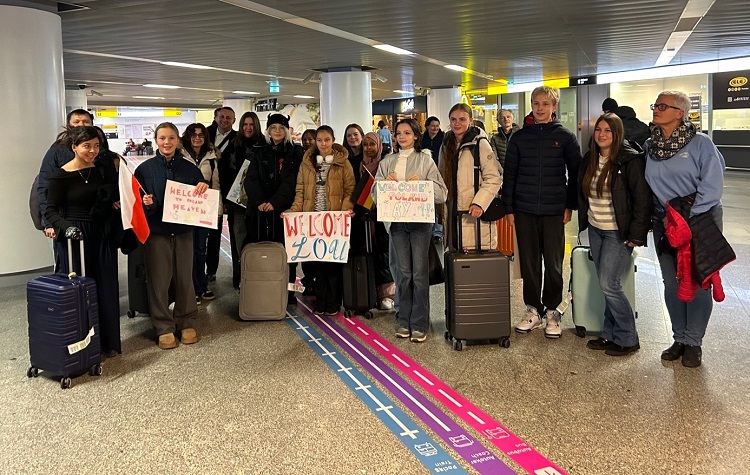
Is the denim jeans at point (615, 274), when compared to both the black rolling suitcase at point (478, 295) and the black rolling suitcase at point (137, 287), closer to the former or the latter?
the black rolling suitcase at point (478, 295)

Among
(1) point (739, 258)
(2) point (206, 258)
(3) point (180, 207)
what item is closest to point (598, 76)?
(1) point (739, 258)

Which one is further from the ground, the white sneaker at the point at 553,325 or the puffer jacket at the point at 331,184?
the puffer jacket at the point at 331,184

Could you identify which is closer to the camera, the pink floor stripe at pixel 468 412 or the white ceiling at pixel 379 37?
the pink floor stripe at pixel 468 412

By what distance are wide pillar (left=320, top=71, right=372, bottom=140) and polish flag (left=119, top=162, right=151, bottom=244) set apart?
9627 mm

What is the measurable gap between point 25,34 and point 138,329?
3.86 metres

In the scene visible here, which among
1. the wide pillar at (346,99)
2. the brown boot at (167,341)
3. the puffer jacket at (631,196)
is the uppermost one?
the wide pillar at (346,99)

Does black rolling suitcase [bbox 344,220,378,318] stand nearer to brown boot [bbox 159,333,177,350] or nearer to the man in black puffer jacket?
the man in black puffer jacket

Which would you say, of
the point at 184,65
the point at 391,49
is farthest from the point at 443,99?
the point at 184,65

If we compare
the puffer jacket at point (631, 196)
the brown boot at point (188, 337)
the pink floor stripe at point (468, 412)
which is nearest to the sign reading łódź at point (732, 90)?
the puffer jacket at point (631, 196)

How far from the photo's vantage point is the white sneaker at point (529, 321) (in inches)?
195

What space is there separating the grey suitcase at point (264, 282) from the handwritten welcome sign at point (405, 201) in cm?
123

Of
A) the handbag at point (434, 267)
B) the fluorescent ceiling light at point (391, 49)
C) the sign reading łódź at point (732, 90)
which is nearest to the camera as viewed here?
the handbag at point (434, 267)

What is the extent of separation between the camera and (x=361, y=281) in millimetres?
5555

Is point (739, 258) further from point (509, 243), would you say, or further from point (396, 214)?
point (396, 214)
